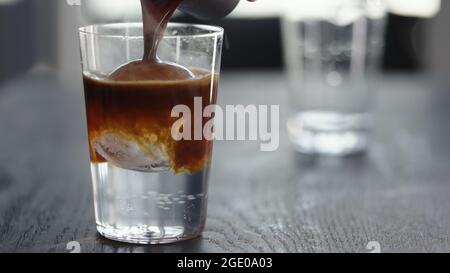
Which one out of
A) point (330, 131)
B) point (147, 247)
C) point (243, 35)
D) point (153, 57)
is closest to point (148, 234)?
point (147, 247)

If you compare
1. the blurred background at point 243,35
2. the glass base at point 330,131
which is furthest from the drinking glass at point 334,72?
the blurred background at point 243,35

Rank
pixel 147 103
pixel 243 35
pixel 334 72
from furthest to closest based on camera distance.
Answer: pixel 243 35 < pixel 334 72 < pixel 147 103

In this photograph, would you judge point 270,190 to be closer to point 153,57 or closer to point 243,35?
point 153,57

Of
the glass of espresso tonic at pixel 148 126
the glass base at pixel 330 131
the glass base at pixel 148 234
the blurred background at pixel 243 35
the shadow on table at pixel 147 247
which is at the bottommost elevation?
the blurred background at pixel 243 35

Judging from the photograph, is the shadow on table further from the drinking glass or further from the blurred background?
the blurred background

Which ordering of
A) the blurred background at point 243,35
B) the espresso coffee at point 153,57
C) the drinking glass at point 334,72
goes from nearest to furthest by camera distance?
the espresso coffee at point 153,57 → the drinking glass at point 334,72 → the blurred background at point 243,35

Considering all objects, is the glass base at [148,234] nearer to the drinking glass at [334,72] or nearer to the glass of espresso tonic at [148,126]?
the glass of espresso tonic at [148,126]
